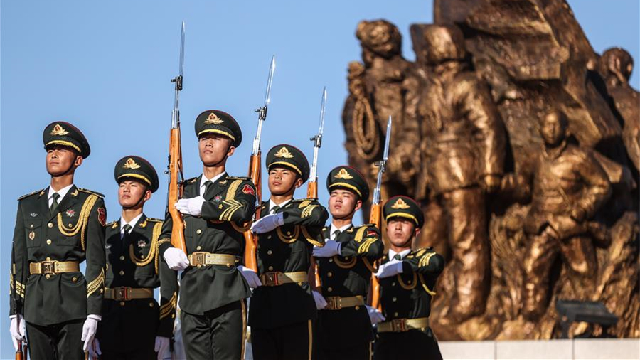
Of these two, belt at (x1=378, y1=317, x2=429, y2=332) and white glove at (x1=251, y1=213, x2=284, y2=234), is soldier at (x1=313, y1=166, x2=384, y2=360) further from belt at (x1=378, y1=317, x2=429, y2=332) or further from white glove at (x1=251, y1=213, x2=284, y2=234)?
white glove at (x1=251, y1=213, x2=284, y2=234)

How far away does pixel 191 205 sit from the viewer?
9.25 metres

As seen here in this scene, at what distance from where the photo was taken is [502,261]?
23469 mm

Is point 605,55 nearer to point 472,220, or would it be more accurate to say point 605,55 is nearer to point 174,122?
point 472,220

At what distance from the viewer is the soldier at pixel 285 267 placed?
10.2 metres

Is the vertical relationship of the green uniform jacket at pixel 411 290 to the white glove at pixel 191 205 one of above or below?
below

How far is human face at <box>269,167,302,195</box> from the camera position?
35.4 feet

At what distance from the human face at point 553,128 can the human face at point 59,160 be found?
14.3m

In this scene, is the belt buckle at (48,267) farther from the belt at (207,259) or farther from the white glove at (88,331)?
the belt at (207,259)

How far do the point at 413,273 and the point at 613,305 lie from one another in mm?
11271

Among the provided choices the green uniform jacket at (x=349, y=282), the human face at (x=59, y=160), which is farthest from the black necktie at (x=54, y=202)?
the green uniform jacket at (x=349, y=282)

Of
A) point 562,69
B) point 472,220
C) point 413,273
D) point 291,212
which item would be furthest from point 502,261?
point 291,212

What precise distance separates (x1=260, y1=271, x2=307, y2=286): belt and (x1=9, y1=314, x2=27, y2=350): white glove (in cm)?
190

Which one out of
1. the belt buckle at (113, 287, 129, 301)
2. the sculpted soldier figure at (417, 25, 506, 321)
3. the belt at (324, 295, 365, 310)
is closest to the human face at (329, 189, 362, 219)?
the belt at (324, 295, 365, 310)

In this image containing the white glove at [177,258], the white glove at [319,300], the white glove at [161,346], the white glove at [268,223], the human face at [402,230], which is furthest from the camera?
the human face at [402,230]
